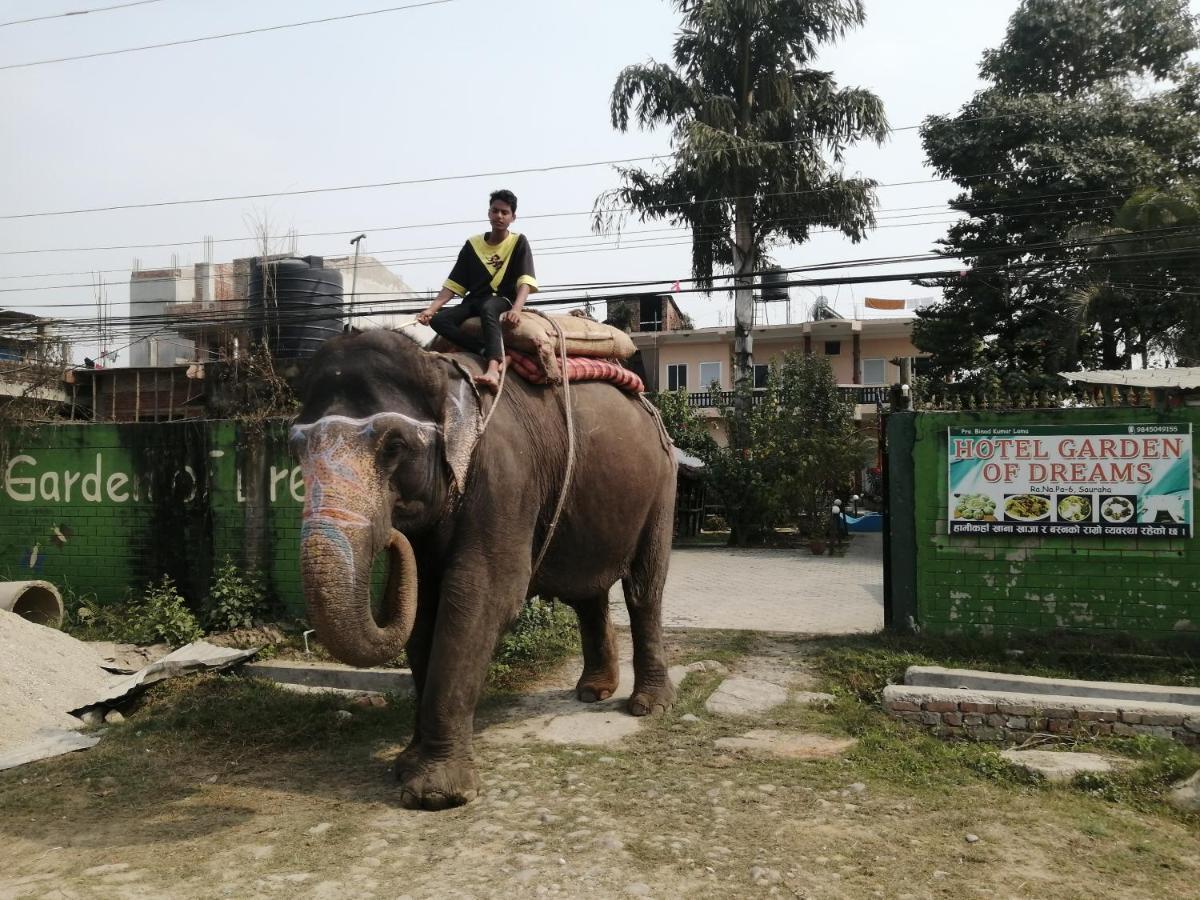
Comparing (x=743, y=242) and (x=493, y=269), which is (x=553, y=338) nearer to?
(x=493, y=269)

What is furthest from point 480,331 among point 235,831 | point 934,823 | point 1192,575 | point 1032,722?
point 1192,575

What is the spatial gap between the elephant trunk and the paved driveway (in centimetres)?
591

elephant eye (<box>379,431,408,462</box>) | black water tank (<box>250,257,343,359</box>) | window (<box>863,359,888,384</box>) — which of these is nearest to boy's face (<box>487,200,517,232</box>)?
elephant eye (<box>379,431,408,462</box>)

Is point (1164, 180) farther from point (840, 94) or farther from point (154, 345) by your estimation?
point (154, 345)

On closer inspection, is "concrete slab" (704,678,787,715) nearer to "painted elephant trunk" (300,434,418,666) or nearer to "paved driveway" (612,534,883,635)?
"paved driveway" (612,534,883,635)

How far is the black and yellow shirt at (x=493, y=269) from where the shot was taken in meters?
5.31

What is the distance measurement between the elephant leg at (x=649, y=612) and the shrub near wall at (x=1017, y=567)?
9.18 feet

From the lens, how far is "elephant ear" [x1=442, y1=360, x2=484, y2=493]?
4309 millimetres

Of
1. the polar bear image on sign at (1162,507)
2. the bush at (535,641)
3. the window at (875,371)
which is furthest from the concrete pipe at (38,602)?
the window at (875,371)

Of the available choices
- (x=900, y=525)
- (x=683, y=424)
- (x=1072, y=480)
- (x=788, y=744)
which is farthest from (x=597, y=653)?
(x=683, y=424)

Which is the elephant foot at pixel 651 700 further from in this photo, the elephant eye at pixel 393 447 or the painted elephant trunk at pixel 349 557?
the elephant eye at pixel 393 447

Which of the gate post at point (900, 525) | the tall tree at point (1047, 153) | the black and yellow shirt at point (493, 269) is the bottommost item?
the gate post at point (900, 525)

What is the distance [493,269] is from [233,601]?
478 cm

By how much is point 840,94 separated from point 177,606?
19.0 metres
